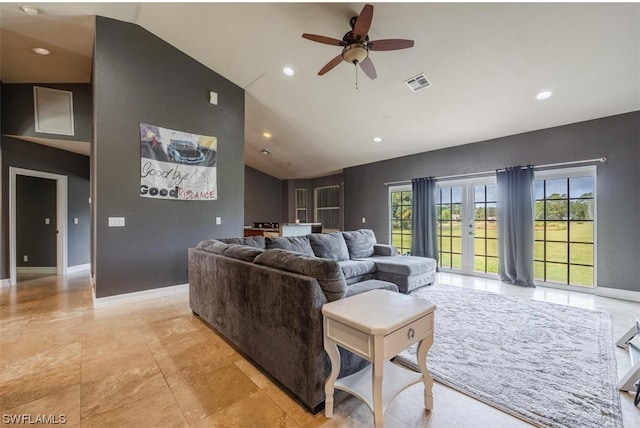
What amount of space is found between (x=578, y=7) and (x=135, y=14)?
4.80m

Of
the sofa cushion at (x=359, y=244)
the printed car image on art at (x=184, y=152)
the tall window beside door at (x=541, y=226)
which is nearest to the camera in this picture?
the printed car image on art at (x=184, y=152)

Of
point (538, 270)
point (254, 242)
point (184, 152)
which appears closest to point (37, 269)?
point (184, 152)

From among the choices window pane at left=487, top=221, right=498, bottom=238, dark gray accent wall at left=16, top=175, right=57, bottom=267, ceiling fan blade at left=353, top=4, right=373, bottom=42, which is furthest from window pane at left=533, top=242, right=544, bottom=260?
dark gray accent wall at left=16, top=175, right=57, bottom=267

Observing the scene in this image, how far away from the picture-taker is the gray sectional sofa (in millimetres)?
1530

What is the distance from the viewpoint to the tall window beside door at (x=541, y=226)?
4.04 meters

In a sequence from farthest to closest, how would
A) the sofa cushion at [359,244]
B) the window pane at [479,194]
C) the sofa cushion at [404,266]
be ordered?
1. the window pane at [479,194]
2. the sofa cushion at [359,244]
3. the sofa cushion at [404,266]

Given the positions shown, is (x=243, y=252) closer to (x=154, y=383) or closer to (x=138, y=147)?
(x=154, y=383)

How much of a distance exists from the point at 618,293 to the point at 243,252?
5045 mm

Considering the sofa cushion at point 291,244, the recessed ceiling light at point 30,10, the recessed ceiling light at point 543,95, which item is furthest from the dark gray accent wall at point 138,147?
the recessed ceiling light at point 543,95

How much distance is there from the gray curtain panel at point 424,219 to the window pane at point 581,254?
2051mm

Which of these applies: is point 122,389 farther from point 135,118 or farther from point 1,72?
point 1,72

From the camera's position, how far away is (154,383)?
1822 mm
